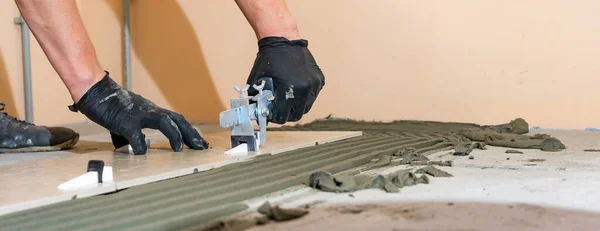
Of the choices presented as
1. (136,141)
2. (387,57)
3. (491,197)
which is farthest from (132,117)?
(387,57)

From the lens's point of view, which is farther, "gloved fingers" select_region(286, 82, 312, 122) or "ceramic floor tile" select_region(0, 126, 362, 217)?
"gloved fingers" select_region(286, 82, 312, 122)

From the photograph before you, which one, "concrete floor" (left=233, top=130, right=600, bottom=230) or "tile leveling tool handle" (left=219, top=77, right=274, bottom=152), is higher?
"tile leveling tool handle" (left=219, top=77, right=274, bottom=152)

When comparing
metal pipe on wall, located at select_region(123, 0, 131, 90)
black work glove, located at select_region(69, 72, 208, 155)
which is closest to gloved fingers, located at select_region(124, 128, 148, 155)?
black work glove, located at select_region(69, 72, 208, 155)

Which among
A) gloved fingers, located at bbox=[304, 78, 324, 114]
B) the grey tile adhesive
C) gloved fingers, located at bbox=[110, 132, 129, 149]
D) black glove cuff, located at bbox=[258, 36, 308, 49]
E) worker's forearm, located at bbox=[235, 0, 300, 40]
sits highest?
worker's forearm, located at bbox=[235, 0, 300, 40]

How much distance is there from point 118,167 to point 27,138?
78 cm

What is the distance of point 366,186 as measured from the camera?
109 centimetres

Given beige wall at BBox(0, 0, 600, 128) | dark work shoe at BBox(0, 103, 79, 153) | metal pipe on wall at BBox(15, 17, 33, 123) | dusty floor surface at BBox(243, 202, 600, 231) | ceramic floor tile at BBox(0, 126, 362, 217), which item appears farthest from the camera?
metal pipe on wall at BBox(15, 17, 33, 123)

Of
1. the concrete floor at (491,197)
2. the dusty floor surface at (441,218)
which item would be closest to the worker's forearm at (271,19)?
the concrete floor at (491,197)

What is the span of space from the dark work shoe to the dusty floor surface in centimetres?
129

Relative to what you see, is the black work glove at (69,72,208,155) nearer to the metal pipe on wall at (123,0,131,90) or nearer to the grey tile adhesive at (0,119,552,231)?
the grey tile adhesive at (0,119,552,231)

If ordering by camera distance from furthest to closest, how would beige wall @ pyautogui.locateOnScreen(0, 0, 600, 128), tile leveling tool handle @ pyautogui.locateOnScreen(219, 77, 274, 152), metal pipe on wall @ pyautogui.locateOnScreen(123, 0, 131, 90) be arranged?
metal pipe on wall @ pyautogui.locateOnScreen(123, 0, 131, 90), beige wall @ pyautogui.locateOnScreen(0, 0, 600, 128), tile leveling tool handle @ pyautogui.locateOnScreen(219, 77, 274, 152)

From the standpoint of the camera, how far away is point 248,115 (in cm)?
149

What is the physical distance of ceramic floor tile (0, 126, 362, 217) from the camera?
1017mm

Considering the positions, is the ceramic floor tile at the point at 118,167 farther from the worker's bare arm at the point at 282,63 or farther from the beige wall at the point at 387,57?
the beige wall at the point at 387,57
